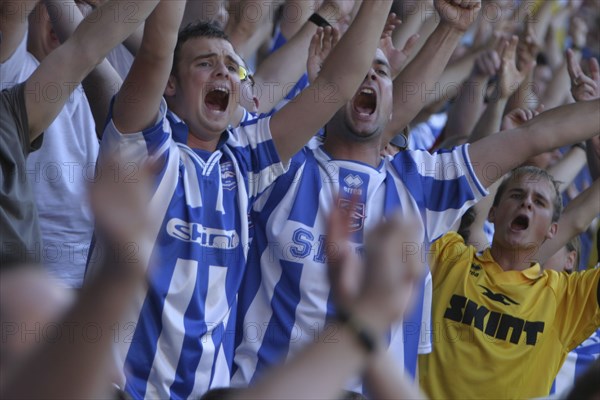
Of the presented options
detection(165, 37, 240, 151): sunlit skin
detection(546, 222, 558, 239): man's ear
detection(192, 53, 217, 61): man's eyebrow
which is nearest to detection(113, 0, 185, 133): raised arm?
detection(165, 37, 240, 151): sunlit skin

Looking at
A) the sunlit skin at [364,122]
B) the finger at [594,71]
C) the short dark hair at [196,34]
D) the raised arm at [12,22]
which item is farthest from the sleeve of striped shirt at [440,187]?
the raised arm at [12,22]

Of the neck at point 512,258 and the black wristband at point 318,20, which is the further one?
the black wristband at point 318,20

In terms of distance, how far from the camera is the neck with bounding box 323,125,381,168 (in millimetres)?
3602

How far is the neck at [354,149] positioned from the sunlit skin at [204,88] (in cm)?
46

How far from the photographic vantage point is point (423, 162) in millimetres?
3627

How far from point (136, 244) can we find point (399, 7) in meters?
4.45

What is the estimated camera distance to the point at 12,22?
3.12 m

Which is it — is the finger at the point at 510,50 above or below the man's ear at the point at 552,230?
above

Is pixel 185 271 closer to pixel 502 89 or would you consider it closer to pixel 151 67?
pixel 151 67

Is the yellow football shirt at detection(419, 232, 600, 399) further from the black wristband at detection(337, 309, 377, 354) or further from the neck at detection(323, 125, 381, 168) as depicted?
the black wristband at detection(337, 309, 377, 354)

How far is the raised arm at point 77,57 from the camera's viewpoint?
285 cm

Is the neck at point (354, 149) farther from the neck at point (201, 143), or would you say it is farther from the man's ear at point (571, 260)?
the man's ear at point (571, 260)

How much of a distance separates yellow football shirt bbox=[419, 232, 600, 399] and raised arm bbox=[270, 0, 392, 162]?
0.94 m

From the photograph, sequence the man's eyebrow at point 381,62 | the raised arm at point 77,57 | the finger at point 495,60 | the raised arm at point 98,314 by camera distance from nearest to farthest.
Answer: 1. the raised arm at point 98,314
2. the raised arm at point 77,57
3. the man's eyebrow at point 381,62
4. the finger at point 495,60
